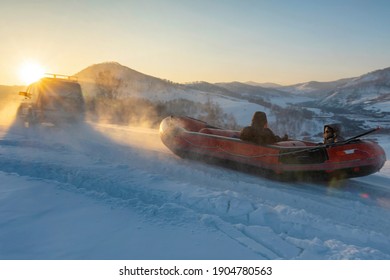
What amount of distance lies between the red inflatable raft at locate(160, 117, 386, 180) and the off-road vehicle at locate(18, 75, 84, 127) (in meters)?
6.98

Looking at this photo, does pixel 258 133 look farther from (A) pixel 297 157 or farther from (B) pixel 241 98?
(B) pixel 241 98

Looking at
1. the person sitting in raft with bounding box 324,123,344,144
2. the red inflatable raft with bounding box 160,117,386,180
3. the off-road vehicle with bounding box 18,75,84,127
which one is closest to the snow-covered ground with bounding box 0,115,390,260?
the red inflatable raft with bounding box 160,117,386,180

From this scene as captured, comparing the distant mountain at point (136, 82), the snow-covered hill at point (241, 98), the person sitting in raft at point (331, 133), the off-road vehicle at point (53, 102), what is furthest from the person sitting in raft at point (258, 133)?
the distant mountain at point (136, 82)

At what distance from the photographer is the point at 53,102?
500 inches

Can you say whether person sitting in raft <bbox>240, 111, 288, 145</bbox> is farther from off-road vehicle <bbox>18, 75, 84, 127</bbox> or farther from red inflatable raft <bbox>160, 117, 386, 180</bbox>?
off-road vehicle <bbox>18, 75, 84, 127</bbox>

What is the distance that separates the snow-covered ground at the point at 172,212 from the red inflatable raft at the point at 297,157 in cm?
27

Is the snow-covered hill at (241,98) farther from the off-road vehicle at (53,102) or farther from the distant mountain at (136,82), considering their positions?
the off-road vehicle at (53,102)

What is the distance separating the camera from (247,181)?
6699mm

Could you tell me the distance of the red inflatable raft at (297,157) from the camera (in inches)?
260

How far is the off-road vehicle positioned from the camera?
1254 centimetres

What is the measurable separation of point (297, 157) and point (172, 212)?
11.2 feet

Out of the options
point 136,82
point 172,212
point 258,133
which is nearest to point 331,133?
point 258,133
